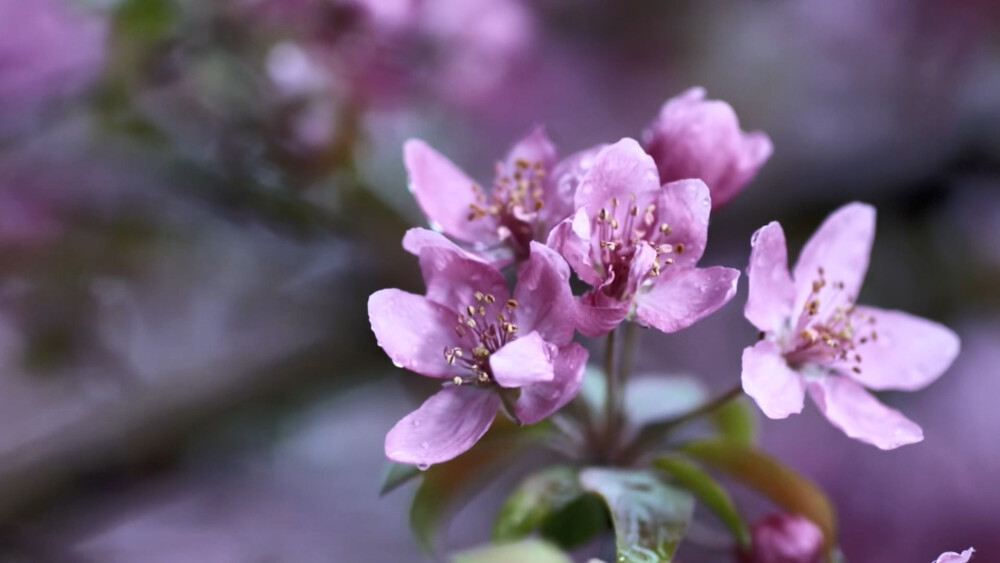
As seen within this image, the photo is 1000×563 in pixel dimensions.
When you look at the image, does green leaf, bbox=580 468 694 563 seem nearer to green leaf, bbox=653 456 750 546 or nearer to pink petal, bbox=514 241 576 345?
green leaf, bbox=653 456 750 546

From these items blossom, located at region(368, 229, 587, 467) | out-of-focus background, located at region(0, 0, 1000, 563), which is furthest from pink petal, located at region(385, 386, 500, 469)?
out-of-focus background, located at region(0, 0, 1000, 563)

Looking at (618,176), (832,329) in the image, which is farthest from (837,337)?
(618,176)

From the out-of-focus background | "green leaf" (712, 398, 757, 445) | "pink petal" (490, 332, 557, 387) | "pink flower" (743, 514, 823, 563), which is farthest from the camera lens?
the out-of-focus background

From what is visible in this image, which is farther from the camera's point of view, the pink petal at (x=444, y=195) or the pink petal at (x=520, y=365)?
the pink petal at (x=444, y=195)

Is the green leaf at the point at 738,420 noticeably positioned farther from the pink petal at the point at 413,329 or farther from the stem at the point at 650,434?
the pink petal at the point at 413,329

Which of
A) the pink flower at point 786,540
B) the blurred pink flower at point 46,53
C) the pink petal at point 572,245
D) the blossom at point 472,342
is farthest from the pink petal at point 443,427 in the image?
the blurred pink flower at point 46,53

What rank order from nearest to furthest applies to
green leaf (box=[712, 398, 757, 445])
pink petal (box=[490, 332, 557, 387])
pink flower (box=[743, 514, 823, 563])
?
pink petal (box=[490, 332, 557, 387]) → pink flower (box=[743, 514, 823, 563]) → green leaf (box=[712, 398, 757, 445])

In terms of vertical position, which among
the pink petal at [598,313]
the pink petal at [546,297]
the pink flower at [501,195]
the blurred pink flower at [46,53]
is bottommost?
the pink petal at [598,313]

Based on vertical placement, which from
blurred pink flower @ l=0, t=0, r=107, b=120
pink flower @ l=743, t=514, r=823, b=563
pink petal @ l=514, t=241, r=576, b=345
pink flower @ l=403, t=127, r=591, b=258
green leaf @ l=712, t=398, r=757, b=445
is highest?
blurred pink flower @ l=0, t=0, r=107, b=120
